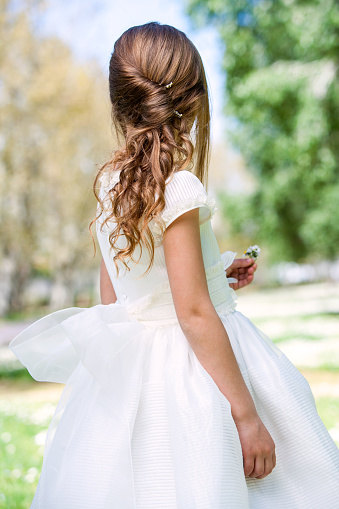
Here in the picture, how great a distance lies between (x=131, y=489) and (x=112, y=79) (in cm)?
117

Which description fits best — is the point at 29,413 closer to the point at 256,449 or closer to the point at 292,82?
the point at 256,449

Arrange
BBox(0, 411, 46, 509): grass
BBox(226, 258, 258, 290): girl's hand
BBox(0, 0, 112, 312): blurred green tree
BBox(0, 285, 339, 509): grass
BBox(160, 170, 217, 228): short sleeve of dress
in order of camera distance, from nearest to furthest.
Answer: BBox(160, 170, 217, 228): short sleeve of dress → BBox(226, 258, 258, 290): girl's hand → BBox(0, 411, 46, 509): grass → BBox(0, 285, 339, 509): grass → BBox(0, 0, 112, 312): blurred green tree

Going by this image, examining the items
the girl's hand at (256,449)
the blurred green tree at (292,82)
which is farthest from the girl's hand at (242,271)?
the blurred green tree at (292,82)

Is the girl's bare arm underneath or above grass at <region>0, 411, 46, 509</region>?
above

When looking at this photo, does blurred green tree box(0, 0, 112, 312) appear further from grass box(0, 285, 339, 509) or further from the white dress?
the white dress

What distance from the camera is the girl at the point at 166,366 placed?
1341 millimetres

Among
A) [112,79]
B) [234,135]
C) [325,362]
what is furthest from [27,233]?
[112,79]

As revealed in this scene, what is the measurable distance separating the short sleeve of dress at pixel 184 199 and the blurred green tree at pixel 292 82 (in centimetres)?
958

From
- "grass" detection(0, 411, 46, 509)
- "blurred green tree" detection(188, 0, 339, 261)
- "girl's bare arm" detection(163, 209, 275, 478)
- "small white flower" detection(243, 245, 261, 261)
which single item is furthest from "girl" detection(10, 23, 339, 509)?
"blurred green tree" detection(188, 0, 339, 261)

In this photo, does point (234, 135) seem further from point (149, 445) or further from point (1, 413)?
point (149, 445)

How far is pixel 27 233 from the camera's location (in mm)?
16516

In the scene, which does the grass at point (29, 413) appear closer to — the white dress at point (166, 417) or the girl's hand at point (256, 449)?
the white dress at point (166, 417)

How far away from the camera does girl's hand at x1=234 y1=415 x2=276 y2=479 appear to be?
135 cm

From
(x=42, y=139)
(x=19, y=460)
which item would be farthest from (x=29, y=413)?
(x=42, y=139)
